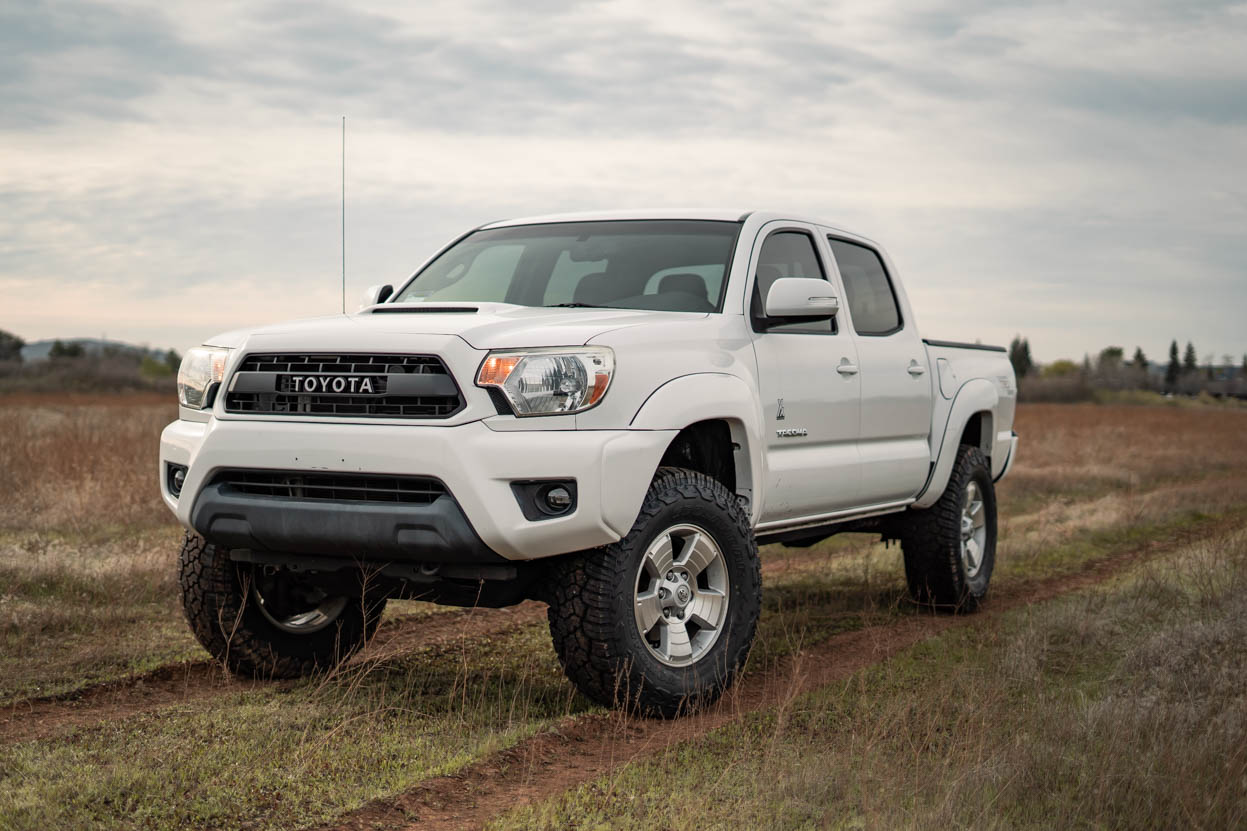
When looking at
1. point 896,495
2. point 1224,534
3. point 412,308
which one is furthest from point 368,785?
point 1224,534

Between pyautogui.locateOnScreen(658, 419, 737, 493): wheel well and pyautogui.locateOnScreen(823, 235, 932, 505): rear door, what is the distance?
117 centimetres

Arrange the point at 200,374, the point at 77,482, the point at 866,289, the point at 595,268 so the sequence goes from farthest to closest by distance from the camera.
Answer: the point at 77,482 → the point at 866,289 → the point at 595,268 → the point at 200,374

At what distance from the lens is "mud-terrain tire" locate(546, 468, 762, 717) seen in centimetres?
478

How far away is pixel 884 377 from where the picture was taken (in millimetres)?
6805

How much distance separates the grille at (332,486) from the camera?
4574 mm

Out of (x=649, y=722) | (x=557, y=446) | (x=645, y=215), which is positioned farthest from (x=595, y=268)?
(x=649, y=722)

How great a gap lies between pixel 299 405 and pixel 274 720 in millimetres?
1217

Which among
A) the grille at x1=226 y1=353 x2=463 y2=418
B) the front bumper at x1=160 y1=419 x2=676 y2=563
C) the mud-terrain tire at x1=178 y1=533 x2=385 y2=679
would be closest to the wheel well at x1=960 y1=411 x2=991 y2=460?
the front bumper at x1=160 y1=419 x2=676 y2=563

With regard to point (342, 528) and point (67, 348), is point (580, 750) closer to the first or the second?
point (342, 528)

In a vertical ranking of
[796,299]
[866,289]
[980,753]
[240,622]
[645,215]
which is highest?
[645,215]

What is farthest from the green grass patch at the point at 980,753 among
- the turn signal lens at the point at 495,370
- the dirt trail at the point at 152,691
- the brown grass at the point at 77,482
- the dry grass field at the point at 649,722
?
the brown grass at the point at 77,482

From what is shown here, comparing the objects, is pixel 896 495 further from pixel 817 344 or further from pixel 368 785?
pixel 368 785

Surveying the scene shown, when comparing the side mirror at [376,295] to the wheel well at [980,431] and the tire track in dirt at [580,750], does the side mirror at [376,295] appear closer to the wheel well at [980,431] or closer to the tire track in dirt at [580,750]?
the tire track in dirt at [580,750]

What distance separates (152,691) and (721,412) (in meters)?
2.76
